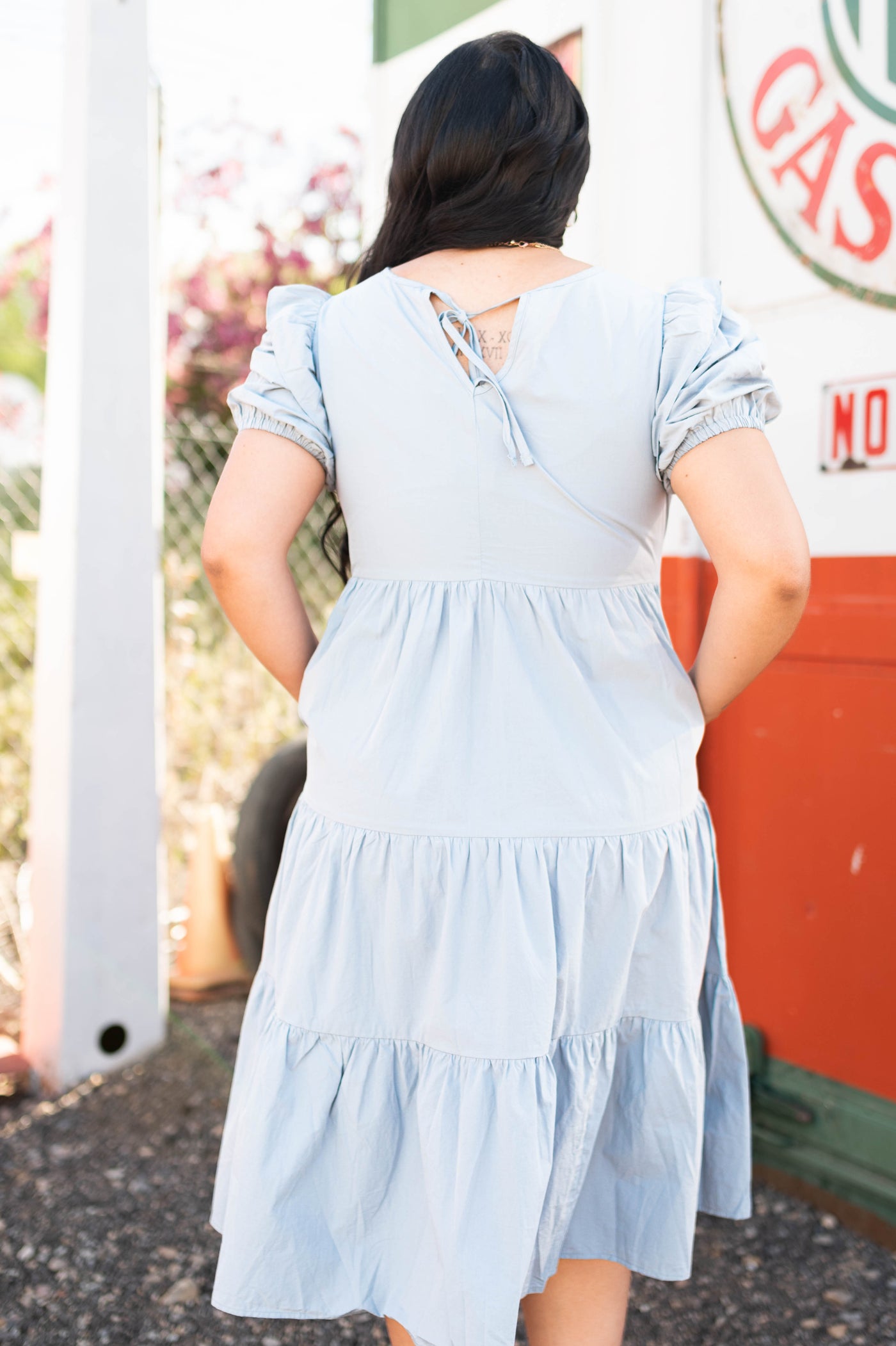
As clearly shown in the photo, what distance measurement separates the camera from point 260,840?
373 cm

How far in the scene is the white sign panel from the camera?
93.7 inches

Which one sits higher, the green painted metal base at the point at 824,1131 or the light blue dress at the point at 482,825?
the light blue dress at the point at 482,825

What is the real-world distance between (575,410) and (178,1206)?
221 centimetres

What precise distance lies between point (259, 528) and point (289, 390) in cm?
18

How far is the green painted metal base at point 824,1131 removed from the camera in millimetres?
2533

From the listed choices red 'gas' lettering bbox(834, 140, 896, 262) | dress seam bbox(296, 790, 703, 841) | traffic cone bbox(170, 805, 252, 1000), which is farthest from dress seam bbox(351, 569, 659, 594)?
traffic cone bbox(170, 805, 252, 1000)

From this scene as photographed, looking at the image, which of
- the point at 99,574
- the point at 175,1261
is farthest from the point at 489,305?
the point at 175,1261

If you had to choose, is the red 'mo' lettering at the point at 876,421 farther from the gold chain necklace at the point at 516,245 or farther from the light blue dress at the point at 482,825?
the gold chain necklace at the point at 516,245

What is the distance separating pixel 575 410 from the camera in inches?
58.1

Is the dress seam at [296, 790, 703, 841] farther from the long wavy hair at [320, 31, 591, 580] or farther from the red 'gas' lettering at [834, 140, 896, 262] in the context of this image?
the red 'gas' lettering at [834, 140, 896, 262]

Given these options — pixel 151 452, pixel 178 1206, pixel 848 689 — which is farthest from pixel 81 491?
pixel 848 689

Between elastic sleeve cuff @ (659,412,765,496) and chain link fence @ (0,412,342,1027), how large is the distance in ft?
11.8

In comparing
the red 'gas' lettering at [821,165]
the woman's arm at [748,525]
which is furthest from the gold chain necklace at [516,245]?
the red 'gas' lettering at [821,165]

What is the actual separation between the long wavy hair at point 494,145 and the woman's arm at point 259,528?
364mm
